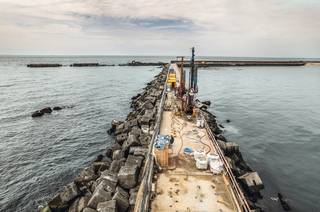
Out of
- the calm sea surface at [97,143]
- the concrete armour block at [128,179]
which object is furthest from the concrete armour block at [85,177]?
the concrete armour block at [128,179]

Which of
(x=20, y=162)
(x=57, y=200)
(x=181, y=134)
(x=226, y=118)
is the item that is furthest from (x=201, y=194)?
(x=226, y=118)

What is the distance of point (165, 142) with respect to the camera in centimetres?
821

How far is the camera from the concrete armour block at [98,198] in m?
6.93

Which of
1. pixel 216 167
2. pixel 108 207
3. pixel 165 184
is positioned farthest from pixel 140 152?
pixel 216 167

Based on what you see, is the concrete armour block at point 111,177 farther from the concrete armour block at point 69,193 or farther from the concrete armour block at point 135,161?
the concrete armour block at point 69,193

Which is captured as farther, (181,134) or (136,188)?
(181,134)

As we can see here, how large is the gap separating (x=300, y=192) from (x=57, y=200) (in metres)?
14.4

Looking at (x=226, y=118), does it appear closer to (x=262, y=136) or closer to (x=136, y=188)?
(x=262, y=136)

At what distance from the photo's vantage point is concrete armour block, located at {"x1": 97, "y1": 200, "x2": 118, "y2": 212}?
630 centimetres

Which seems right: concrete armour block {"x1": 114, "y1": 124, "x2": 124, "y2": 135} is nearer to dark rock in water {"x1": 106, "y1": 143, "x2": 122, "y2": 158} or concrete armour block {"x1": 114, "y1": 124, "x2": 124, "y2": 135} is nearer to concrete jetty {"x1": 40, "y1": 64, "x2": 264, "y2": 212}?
dark rock in water {"x1": 106, "y1": 143, "x2": 122, "y2": 158}

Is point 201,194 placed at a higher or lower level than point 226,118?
higher

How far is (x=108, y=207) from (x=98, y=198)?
2.95 ft

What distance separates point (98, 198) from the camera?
7000 mm

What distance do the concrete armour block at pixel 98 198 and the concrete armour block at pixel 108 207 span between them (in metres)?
0.46
